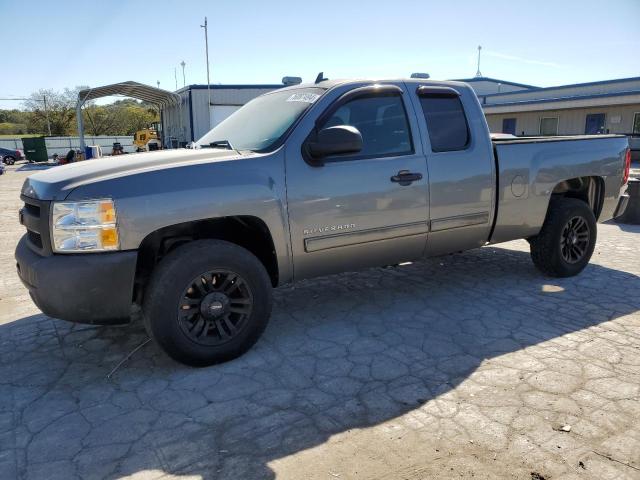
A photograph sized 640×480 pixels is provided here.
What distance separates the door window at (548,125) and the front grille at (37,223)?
95.8 feet

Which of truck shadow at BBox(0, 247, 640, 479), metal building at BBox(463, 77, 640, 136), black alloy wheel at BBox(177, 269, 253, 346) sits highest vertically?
metal building at BBox(463, 77, 640, 136)

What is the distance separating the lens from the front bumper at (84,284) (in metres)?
3.02

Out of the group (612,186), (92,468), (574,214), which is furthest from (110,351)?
(612,186)

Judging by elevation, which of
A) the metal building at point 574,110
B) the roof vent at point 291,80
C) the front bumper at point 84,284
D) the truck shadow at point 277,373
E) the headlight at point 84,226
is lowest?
the truck shadow at point 277,373

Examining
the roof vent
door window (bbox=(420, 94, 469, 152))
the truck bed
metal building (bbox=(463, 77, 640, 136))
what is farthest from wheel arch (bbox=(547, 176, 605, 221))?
metal building (bbox=(463, 77, 640, 136))

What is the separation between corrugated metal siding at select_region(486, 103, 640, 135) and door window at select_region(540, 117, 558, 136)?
18cm

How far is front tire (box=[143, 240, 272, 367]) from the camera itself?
3250 millimetres

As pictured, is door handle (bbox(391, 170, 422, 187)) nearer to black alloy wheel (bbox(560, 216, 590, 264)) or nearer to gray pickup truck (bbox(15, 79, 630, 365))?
gray pickup truck (bbox(15, 79, 630, 365))

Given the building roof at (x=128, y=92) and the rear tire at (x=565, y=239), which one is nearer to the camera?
the rear tire at (x=565, y=239)

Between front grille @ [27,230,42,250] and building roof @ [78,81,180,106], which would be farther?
building roof @ [78,81,180,106]

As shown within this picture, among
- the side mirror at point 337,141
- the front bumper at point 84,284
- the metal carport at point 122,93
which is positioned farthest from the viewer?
the metal carport at point 122,93

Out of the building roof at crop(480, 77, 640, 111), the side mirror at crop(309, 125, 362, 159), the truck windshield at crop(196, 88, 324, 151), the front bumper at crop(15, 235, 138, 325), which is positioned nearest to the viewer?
the front bumper at crop(15, 235, 138, 325)

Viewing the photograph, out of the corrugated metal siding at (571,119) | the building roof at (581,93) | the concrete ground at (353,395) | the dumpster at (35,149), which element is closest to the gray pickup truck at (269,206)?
the concrete ground at (353,395)

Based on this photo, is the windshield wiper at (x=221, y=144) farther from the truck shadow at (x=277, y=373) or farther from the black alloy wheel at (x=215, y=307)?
the truck shadow at (x=277, y=373)
